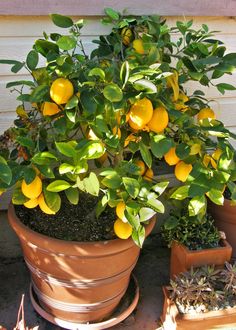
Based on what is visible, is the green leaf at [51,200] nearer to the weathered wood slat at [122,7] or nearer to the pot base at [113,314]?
the pot base at [113,314]

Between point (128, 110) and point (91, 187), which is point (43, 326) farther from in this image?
point (128, 110)

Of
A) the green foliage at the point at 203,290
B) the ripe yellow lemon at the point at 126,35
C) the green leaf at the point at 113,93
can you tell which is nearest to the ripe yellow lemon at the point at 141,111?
the green leaf at the point at 113,93

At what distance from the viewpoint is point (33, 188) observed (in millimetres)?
1575

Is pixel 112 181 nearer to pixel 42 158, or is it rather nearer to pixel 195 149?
pixel 42 158

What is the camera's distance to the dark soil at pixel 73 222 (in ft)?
6.07

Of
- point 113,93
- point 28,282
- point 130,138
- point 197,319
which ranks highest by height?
point 113,93

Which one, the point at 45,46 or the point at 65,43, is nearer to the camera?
the point at 65,43

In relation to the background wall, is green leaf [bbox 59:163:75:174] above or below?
below

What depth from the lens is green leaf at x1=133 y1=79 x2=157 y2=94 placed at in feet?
4.49

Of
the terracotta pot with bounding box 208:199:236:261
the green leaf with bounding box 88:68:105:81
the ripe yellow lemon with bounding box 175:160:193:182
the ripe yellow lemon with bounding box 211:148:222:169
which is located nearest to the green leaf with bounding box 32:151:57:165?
the green leaf with bounding box 88:68:105:81

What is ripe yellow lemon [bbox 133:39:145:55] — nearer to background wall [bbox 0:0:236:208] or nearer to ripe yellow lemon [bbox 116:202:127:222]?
background wall [bbox 0:0:236:208]

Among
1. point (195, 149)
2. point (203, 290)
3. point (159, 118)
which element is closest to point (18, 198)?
point (159, 118)

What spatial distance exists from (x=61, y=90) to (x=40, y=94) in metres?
0.10

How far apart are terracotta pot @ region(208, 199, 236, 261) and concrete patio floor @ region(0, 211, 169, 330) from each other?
1.26 ft
